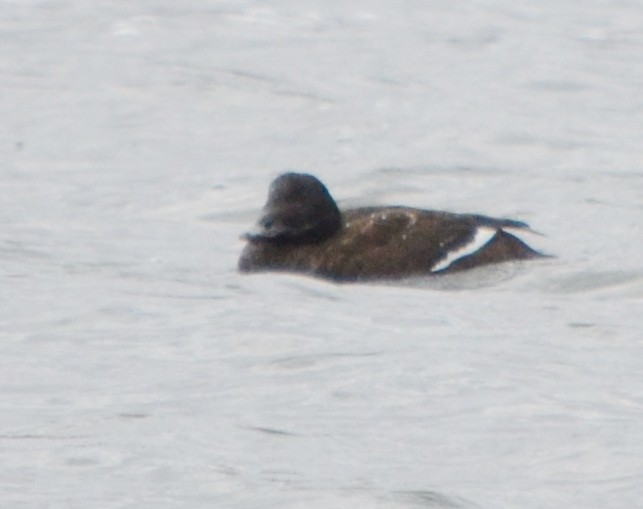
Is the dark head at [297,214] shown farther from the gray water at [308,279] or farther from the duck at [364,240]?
the gray water at [308,279]

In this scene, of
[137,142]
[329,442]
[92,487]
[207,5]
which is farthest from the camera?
[207,5]

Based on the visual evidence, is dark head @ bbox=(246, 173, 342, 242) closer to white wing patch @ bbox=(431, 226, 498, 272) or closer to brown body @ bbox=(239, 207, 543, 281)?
brown body @ bbox=(239, 207, 543, 281)

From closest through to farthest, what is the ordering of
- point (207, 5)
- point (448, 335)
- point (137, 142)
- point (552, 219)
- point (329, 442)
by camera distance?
point (329, 442) → point (448, 335) → point (552, 219) → point (137, 142) → point (207, 5)

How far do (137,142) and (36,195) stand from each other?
192 centimetres

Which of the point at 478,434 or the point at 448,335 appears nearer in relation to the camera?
the point at 478,434

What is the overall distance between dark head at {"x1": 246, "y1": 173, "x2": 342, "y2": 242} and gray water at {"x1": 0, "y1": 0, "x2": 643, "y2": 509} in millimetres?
302

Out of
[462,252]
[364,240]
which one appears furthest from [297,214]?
[462,252]

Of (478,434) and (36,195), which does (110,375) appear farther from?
(36,195)

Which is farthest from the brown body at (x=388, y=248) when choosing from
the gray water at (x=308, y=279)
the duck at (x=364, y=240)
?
the gray water at (x=308, y=279)

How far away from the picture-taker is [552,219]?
37.8 ft

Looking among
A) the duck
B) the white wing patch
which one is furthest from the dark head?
the white wing patch

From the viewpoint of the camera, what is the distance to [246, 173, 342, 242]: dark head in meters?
10.1

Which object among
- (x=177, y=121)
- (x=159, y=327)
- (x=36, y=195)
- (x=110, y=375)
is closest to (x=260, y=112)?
(x=177, y=121)

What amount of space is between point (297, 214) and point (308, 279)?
16.9 inches
